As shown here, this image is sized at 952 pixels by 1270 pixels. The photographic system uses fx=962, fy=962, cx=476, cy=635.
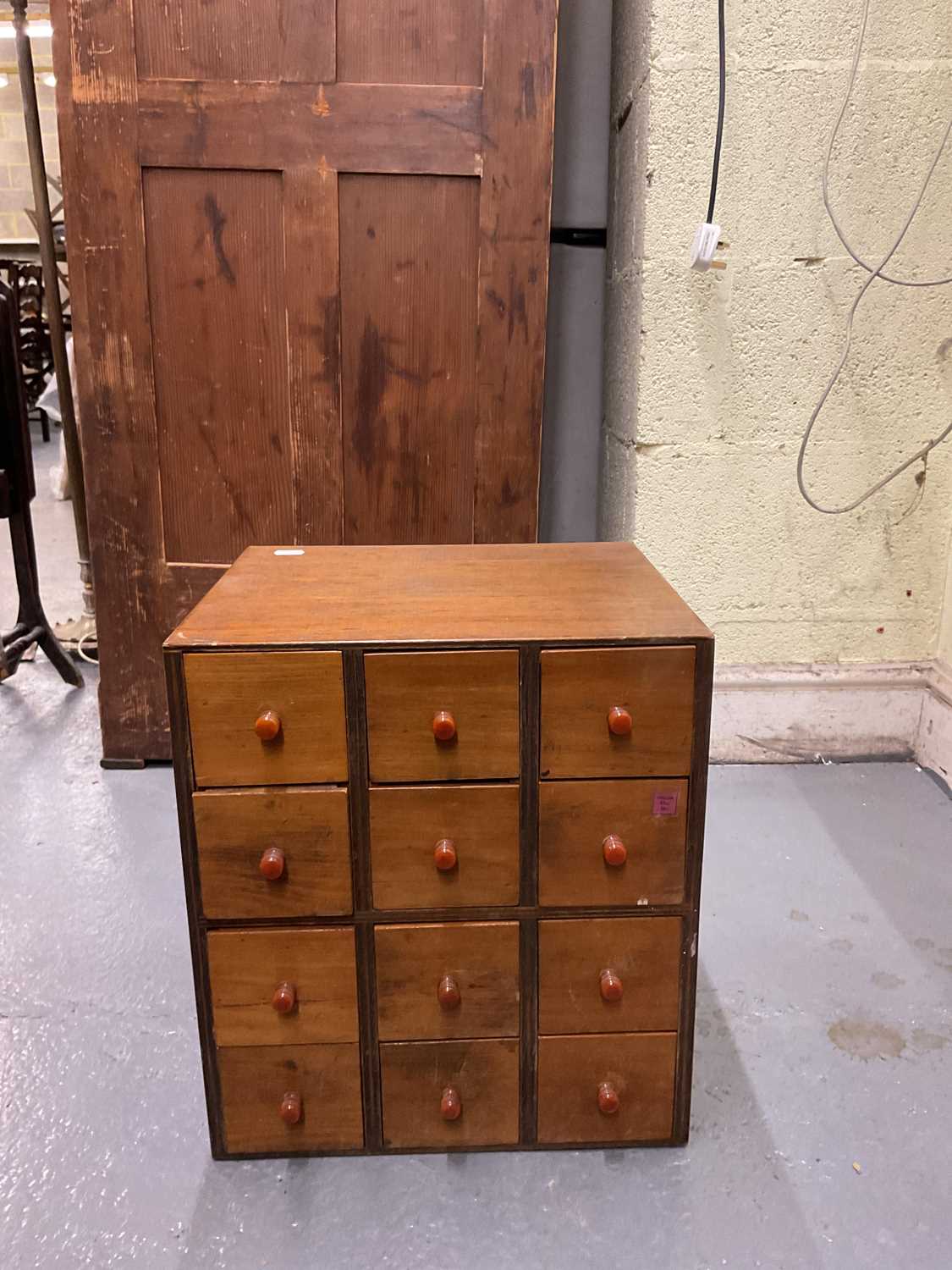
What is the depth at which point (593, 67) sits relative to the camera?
6.75 ft

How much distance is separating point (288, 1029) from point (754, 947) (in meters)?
0.77

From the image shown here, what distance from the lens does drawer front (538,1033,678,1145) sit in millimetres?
1090

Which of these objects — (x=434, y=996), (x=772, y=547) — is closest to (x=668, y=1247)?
(x=434, y=996)

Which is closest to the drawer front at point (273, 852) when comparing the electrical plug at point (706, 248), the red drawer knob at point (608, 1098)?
the red drawer knob at point (608, 1098)

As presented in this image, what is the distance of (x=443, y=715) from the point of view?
0.98 m

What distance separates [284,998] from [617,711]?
1.55ft

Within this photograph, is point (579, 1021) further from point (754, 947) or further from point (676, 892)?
point (754, 947)

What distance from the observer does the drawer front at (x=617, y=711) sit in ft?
3.22

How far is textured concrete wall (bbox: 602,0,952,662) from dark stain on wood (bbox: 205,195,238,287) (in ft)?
2.63

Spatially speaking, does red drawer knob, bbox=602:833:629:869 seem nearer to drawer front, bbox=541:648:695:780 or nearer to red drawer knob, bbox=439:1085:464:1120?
drawer front, bbox=541:648:695:780

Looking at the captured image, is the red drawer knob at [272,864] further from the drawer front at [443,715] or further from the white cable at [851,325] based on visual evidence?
the white cable at [851,325]

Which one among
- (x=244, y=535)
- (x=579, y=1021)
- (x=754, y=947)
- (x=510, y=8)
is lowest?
(x=754, y=947)

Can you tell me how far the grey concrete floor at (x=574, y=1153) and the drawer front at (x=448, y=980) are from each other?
16 centimetres

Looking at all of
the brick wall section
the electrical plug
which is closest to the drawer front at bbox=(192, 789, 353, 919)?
the electrical plug
